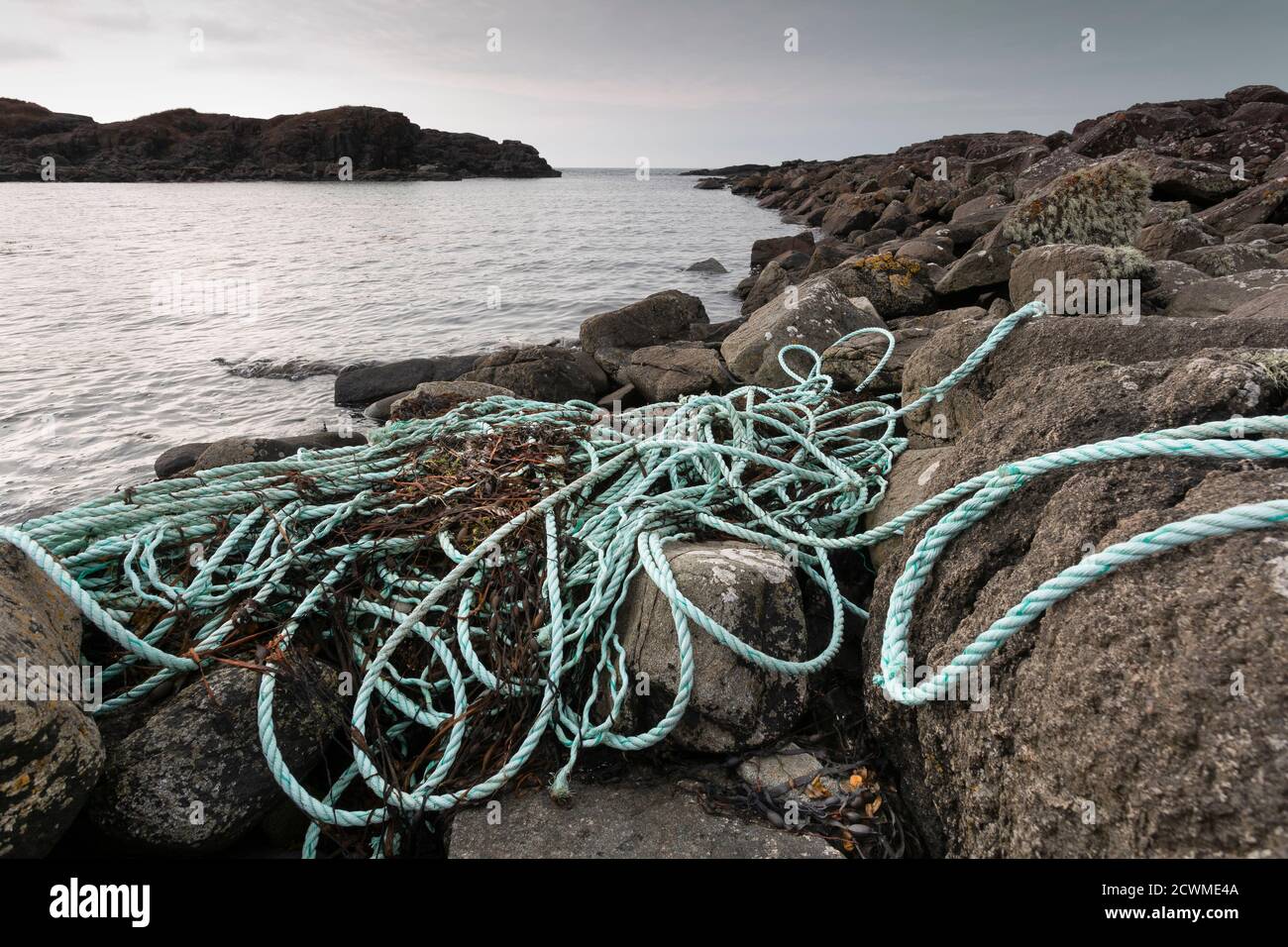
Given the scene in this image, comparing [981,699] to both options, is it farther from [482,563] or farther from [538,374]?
[538,374]

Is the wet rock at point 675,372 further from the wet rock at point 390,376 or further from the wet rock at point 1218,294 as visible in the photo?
the wet rock at point 1218,294

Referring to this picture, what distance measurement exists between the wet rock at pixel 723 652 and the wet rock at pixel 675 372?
12.3ft

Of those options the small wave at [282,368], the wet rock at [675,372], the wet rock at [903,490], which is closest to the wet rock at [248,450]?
the wet rock at [675,372]

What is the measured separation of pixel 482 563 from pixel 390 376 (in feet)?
21.1

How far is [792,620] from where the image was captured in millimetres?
2248

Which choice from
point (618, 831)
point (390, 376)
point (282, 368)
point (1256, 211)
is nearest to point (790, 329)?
point (618, 831)

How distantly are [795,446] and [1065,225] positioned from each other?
553 cm

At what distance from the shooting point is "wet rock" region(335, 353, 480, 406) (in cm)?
811

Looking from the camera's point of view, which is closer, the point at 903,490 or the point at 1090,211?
the point at 903,490

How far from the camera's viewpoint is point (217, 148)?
248 ft

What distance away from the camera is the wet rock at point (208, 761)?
6.07 feet

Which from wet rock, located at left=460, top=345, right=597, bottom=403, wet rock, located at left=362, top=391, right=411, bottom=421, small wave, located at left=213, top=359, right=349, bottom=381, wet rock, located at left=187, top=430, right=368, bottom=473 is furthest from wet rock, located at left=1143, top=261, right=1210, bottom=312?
small wave, located at left=213, top=359, right=349, bottom=381

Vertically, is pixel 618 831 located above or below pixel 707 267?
below
